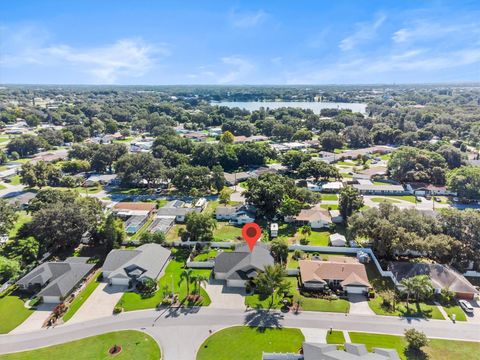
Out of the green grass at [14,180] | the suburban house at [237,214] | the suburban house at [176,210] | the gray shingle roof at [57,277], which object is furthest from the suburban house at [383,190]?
the green grass at [14,180]

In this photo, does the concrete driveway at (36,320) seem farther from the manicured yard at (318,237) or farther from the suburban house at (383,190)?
the suburban house at (383,190)

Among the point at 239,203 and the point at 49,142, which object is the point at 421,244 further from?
the point at 49,142

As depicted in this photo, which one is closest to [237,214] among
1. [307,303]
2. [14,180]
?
[307,303]

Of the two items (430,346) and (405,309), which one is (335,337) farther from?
(405,309)

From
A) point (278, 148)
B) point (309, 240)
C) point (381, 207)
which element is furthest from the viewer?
point (278, 148)

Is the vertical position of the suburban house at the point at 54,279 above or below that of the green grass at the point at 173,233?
above

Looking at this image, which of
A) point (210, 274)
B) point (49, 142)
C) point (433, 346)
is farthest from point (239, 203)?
point (49, 142)
